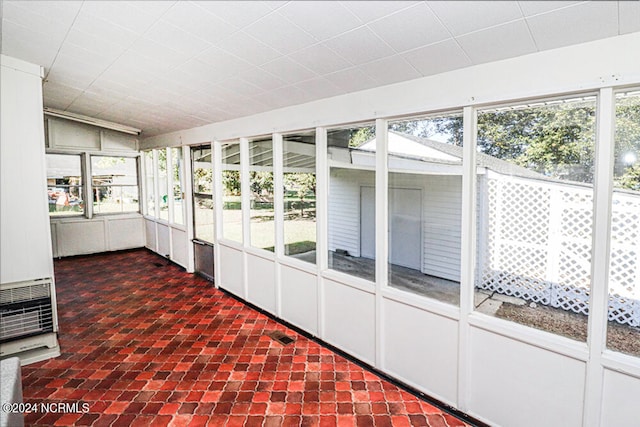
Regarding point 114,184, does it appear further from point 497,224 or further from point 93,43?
point 497,224

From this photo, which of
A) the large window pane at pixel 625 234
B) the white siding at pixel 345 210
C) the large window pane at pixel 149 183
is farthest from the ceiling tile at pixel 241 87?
the large window pane at pixel 149 183

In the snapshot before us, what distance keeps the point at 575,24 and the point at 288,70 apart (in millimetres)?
1949

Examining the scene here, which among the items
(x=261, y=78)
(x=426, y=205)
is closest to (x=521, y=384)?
(x=426, y=205)

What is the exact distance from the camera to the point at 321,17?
196 centimetres

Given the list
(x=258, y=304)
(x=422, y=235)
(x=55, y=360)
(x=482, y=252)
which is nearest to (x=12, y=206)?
(x=55, y=360)

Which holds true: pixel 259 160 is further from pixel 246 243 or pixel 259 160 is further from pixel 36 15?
pixel 36 15

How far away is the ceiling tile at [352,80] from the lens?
2.66m

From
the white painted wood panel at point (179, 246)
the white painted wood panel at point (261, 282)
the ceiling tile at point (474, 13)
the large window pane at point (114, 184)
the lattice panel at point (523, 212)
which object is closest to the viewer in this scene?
the ceiling tile at point (474, 13)

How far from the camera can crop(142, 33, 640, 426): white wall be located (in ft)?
6.12

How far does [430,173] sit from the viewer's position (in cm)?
283

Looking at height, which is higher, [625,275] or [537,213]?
[537,213]

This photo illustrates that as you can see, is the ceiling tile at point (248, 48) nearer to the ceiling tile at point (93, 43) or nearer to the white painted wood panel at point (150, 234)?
the ceiling tile at point (93, 43)

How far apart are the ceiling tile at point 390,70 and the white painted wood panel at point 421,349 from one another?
73.7 inches

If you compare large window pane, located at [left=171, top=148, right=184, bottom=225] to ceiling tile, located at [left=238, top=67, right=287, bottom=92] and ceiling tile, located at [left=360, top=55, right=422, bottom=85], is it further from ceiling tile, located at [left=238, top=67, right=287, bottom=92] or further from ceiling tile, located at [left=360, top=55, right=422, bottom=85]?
ceiling tile, located at [left=360, top=55, right=422, bottom=85]
